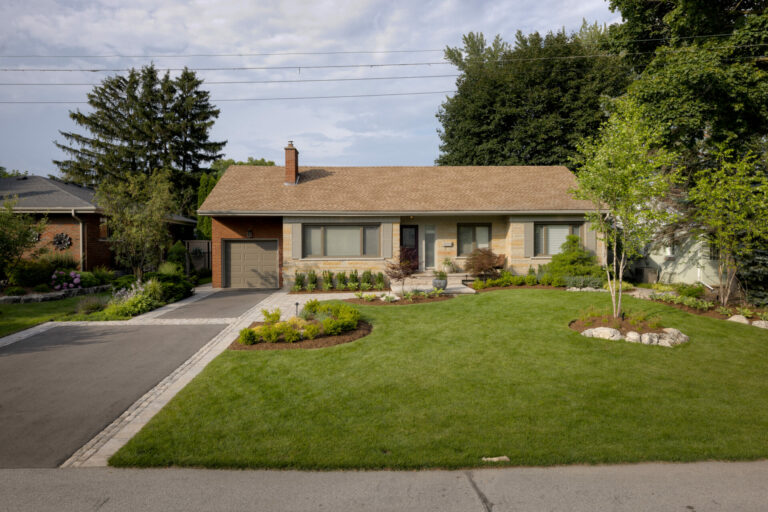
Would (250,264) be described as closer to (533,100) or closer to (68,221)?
(68,221)

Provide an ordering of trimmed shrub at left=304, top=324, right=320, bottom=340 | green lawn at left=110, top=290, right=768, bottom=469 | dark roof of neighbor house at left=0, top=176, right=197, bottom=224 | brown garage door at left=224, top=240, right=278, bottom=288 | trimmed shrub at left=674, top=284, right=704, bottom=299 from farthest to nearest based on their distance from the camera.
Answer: dark roof of neighbor house at left=0, top=176, right=197, bottom=224, brown garage door at left=224, top=240, right=278, bottom=288, trimmed shrub at left=674, top=284, right=704, bottom=299, trimmed shrub at left=304, top=324, right=320, bottom=340, green lawn at left=110, top=290, right=768, bottom=469

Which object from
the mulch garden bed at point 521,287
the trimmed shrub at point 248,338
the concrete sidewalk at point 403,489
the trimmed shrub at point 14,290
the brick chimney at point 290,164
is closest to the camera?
the concrete sidewalk at point 403,489

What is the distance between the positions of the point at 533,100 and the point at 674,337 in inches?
861

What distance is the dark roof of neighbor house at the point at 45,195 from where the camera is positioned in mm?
16578

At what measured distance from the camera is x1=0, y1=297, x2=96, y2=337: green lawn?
9.71 m

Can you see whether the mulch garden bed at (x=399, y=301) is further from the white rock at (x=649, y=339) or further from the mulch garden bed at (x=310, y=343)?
the white rock at (x=649, y=339)

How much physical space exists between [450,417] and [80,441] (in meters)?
4.28

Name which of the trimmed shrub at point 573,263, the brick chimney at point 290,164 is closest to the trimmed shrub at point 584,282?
the trimmed shrub at point 573,263

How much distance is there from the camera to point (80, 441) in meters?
4.34

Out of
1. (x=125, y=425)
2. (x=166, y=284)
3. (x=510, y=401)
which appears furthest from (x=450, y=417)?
(x=166, y=284)

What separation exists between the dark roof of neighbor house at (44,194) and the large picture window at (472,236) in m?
15.4

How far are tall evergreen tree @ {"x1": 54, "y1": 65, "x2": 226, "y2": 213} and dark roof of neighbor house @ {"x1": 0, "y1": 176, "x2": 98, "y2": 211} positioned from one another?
34.5 feet

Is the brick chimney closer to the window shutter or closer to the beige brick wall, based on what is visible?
the beige brick wall

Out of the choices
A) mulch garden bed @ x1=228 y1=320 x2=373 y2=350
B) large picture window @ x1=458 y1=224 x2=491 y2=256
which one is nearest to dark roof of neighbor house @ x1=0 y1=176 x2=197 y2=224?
mulch garden bed @ x1=228 y1=320 x2=373 y2=350
